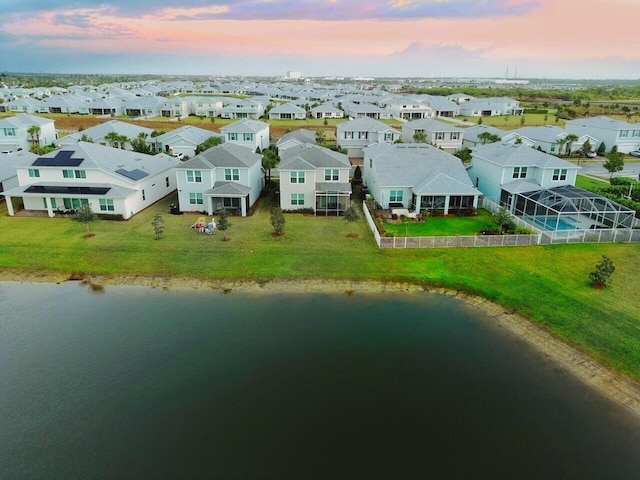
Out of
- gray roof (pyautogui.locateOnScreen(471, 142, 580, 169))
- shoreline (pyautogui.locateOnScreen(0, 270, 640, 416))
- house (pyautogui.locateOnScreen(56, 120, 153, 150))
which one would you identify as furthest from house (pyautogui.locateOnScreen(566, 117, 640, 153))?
house (pyautogui.locateOnScreen(56, 120, 153, 150))

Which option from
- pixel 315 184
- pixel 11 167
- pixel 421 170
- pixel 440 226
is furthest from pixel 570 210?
A: pixel 11 167

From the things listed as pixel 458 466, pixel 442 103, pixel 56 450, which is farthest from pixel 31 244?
pixel 442 103

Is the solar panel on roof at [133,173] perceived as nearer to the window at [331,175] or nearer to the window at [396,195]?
the window at [331,175]

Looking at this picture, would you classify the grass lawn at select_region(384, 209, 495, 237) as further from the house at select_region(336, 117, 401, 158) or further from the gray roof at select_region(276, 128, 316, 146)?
the house at select_region(336, 117, 401, 158)

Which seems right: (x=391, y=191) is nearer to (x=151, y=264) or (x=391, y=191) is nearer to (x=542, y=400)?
(x=151, y=264)

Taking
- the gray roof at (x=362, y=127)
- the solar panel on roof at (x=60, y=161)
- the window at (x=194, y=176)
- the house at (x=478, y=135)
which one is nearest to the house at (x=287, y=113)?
A: the gray roof at (x=362, y=127)

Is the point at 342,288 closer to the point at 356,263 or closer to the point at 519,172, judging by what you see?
the point at 356,263
